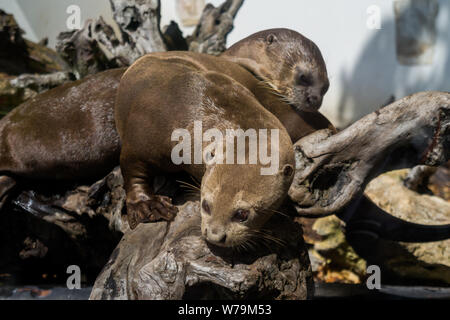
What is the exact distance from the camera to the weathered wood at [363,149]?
1866mm

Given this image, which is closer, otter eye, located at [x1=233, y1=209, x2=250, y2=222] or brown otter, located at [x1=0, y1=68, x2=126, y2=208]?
otter eye, located at [x1=233, y1=209, x2=250, y2=222]

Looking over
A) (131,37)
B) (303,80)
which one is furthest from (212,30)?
(303,80)

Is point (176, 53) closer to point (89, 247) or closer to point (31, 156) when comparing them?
point (31, 156)

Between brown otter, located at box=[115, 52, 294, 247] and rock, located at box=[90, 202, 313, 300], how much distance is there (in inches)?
4.7

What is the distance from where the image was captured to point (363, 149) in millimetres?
1938

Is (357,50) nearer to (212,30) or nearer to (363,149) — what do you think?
(363,149)

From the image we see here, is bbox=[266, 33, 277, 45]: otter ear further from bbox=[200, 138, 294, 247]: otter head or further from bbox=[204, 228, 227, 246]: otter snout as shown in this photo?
bbox=[204, 228, 227, 246]: otter snout

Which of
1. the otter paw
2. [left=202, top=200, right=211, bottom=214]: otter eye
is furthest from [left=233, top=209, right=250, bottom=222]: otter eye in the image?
Answer: the otter paw

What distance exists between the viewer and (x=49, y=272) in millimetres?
2689

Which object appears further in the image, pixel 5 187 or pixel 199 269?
pixel 5 187

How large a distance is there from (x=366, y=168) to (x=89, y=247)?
1.77m

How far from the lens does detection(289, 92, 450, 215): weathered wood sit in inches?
73.5

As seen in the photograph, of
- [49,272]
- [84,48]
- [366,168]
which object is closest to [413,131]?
[366,168]

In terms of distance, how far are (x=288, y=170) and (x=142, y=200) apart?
810mm
